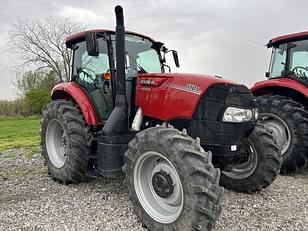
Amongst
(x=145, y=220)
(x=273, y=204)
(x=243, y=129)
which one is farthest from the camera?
(x=273, y=204)

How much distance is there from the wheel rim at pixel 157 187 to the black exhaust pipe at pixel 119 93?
2.15ft

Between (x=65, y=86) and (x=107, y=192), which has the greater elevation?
(x=65, y=86)

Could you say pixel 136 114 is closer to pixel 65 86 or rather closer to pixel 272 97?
pixel 65 86

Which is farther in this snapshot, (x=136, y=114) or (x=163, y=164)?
Result: (x=136, y=114)

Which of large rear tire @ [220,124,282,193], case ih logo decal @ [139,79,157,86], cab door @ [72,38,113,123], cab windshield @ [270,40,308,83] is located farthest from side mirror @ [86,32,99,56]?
cab windshield @ [270,40,308,83]

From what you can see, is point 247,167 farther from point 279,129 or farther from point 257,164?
point 279,129

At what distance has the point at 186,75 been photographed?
361cm

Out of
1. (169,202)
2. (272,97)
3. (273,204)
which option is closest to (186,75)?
(169,202)

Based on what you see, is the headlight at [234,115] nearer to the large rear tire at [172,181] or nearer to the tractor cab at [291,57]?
the large rear tire at [172,181]

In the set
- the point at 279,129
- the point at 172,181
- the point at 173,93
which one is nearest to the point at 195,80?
the point at 173,93

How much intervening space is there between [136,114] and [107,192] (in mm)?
1158

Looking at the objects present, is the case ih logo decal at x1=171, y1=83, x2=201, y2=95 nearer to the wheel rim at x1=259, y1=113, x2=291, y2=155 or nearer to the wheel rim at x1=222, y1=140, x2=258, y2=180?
the wheel rim at x1=222, y1=140, x2=258, y2=180

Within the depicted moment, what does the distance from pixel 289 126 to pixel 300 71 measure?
3.40 ft

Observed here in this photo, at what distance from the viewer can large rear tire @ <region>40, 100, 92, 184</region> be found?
14.4ft
